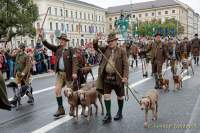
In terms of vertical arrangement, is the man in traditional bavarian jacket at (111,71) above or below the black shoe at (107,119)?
above

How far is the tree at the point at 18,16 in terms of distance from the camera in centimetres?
5550

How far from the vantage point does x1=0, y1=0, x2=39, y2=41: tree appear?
182 feet

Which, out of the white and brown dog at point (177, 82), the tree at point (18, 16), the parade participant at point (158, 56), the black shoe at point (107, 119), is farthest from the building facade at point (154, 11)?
the black shoe at point (107, 119)

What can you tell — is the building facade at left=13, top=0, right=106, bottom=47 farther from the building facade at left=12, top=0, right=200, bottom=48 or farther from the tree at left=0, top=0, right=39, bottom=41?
the tree at left=0, top=0, right=39, bottom=41

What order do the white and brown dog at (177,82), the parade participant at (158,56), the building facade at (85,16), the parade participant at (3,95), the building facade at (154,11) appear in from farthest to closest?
the building facade at (154,11), the building facade at (85,16), the parade participant at (158,56), the white and brown dog at (177,82), the parade participant at (3,95)

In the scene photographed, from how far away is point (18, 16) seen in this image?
57.0 meters

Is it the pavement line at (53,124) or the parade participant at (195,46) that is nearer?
the pavement line at (53,124)

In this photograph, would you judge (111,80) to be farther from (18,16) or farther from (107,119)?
→ (18,16)

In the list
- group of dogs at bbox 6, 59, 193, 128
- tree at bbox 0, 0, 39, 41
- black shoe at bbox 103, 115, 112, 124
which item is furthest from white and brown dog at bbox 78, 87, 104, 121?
tree at bbox 0, 0, 39, 41

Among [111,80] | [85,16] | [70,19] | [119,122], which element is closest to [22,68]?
[111,80]

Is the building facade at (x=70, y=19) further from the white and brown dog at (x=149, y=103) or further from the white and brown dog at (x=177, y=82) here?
the white and brown dog at (x=149, y=103)

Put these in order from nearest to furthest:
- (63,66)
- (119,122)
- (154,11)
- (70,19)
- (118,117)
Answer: (119,122) → (118,117) → (63,66) → (70,19) → (154,11)

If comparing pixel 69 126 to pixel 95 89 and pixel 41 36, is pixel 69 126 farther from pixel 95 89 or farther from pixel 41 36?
pixel 41 36

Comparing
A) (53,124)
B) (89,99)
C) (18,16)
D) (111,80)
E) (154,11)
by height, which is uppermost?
(154,11)
